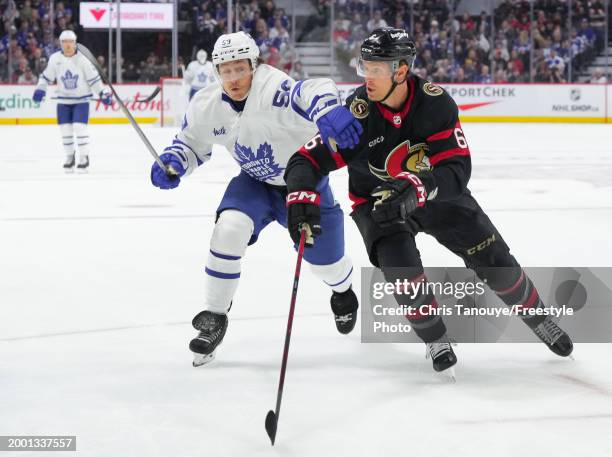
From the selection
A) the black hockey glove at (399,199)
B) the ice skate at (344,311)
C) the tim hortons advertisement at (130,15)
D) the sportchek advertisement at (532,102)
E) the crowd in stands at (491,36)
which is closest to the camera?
the black hockey glove at (399,199)

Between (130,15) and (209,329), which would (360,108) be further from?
(130,15)

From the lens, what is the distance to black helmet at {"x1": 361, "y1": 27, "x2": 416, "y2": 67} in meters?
2.60

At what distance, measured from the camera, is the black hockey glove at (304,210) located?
8.55 ft

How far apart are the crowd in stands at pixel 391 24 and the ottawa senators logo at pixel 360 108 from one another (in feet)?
43.8

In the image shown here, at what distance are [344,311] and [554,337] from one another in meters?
0.69

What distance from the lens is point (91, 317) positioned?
3.36 m

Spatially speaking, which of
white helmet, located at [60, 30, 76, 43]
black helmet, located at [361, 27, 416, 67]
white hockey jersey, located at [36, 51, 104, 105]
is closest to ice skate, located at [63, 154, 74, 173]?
white hockey jersey, located at [36, 51, 104, 105]

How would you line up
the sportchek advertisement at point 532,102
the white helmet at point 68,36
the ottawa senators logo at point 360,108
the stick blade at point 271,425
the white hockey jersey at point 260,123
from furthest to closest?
the sportchek advertisement at point 532,102, the white helmet at point 68,36, the white hockey jersey at point 260,123, the ottawa senators logo at point 360,108, the stick blade at point 271,425

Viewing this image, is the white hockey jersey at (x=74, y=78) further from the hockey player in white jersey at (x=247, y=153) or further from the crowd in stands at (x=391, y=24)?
the hockey player in white jersey at (x=247, y=153)

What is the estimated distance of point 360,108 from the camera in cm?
272

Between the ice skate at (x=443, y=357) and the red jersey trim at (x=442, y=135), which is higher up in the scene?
the red jersey trim at (x=442, y=135)

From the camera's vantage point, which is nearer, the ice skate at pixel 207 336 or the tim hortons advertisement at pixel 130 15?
the ice skate at pixel 207 336

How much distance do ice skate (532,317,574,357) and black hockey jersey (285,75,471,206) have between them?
0.47m

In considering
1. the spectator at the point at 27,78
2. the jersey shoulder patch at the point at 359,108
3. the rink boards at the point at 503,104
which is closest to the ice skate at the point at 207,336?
the jersey shoulder patch at the point at 359,108
